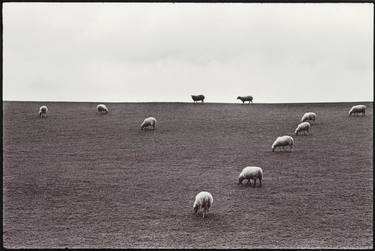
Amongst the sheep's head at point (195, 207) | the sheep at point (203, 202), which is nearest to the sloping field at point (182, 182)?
the sheep's head at point (195, 207)

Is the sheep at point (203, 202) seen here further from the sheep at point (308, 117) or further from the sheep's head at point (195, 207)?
the sheep at point (308, 117)

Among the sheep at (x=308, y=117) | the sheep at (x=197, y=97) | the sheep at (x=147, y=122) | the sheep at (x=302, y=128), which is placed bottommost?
the sheep at (x=302, y=128)

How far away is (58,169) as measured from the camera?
2680cm

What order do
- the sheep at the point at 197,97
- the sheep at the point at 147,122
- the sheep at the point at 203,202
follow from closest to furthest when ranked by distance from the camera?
the sheep at the point at 203,202, the sheep at the point at 147,122, the sheep at the point at 197,97

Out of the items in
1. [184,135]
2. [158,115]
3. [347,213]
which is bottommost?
[347,213]

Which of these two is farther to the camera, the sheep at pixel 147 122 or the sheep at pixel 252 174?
the sheep at pixel 147 122

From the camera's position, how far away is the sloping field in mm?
16469

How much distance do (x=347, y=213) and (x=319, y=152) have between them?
10.6 meters

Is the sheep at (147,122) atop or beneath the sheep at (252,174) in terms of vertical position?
atop

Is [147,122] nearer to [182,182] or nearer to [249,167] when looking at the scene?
[182,182]

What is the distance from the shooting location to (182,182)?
23.3 meters

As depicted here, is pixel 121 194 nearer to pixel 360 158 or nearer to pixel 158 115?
pixel 360 158

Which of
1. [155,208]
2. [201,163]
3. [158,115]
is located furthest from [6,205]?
[158,115]

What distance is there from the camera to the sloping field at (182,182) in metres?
16.5
